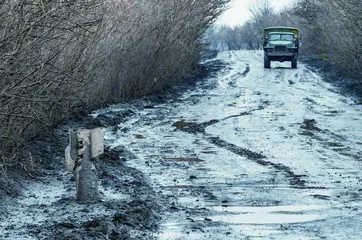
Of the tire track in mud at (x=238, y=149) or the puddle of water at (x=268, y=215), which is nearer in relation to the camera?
the puddle of water at (x=268, y=215)

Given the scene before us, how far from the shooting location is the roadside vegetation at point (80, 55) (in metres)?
8.95

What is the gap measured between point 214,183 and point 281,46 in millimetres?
34659

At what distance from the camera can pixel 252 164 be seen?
11891mm

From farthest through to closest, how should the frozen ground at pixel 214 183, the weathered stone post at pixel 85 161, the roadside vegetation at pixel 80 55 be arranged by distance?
1. the roadside vegetation at pixel 80 55
2. the weathered stone post at pixel 85 161
3. the frozen ground at pixel 214 183

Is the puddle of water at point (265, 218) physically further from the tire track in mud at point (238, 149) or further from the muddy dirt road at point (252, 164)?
the tire track in mud at point (238, 149)

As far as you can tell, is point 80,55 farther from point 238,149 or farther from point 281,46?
point 281,46

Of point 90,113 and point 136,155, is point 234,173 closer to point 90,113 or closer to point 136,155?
point 136,155

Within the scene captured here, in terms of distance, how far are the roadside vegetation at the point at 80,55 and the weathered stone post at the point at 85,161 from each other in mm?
733

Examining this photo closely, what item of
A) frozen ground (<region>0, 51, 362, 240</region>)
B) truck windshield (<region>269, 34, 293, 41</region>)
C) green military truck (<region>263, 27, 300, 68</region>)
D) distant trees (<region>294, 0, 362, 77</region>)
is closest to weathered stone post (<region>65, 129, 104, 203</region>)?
frozen ground (<region>0, 51, 362, 240</region>)

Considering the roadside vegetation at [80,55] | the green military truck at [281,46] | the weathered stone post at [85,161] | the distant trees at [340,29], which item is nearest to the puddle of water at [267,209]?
the weathered stone post at [85,161]

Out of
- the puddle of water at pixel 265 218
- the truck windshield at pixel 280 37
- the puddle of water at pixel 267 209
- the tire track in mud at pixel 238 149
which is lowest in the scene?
the tire track in mud at pixel 238 149

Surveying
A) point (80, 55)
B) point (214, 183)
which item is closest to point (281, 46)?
point (80, 55)

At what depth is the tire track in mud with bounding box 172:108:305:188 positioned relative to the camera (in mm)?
10648

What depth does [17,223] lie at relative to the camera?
7715 mm
